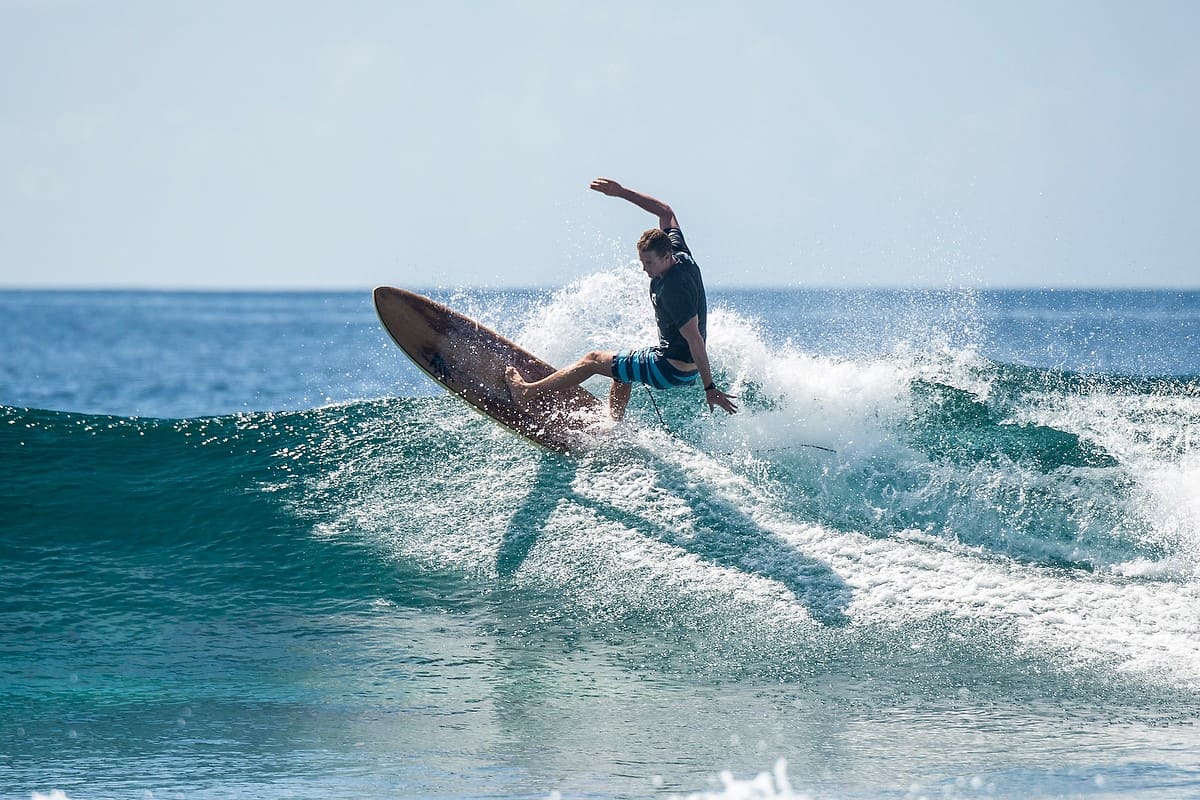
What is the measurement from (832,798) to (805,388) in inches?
197

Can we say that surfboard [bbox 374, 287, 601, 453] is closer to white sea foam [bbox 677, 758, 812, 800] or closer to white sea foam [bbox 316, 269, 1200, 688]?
white sea foam [bbox 316, 269, 1200, 688]

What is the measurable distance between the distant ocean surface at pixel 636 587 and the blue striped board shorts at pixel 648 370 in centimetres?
63

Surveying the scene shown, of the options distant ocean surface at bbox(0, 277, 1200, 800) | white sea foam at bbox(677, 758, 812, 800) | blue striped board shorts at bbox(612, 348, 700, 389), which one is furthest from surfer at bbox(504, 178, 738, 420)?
white sea foam at bbox(677, 758, 812, 800)

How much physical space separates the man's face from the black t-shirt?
0.04 metres

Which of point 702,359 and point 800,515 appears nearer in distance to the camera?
point 702,359

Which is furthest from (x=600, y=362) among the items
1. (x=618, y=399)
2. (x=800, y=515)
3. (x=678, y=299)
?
(x=800, y=515)

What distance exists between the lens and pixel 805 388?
8961 millimetres

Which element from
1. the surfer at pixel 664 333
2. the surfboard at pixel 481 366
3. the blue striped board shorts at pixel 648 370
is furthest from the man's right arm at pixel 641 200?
the surfboard at pixel 481 366

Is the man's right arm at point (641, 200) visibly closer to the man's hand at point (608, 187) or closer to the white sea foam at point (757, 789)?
the man's hand at point (608, 187)

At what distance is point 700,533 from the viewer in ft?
24.2

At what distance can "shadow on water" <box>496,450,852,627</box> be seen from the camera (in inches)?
264

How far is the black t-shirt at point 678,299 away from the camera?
295 inches

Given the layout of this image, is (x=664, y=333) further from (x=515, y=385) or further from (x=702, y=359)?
(x=515, y=385)

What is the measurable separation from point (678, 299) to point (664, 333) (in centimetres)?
36
